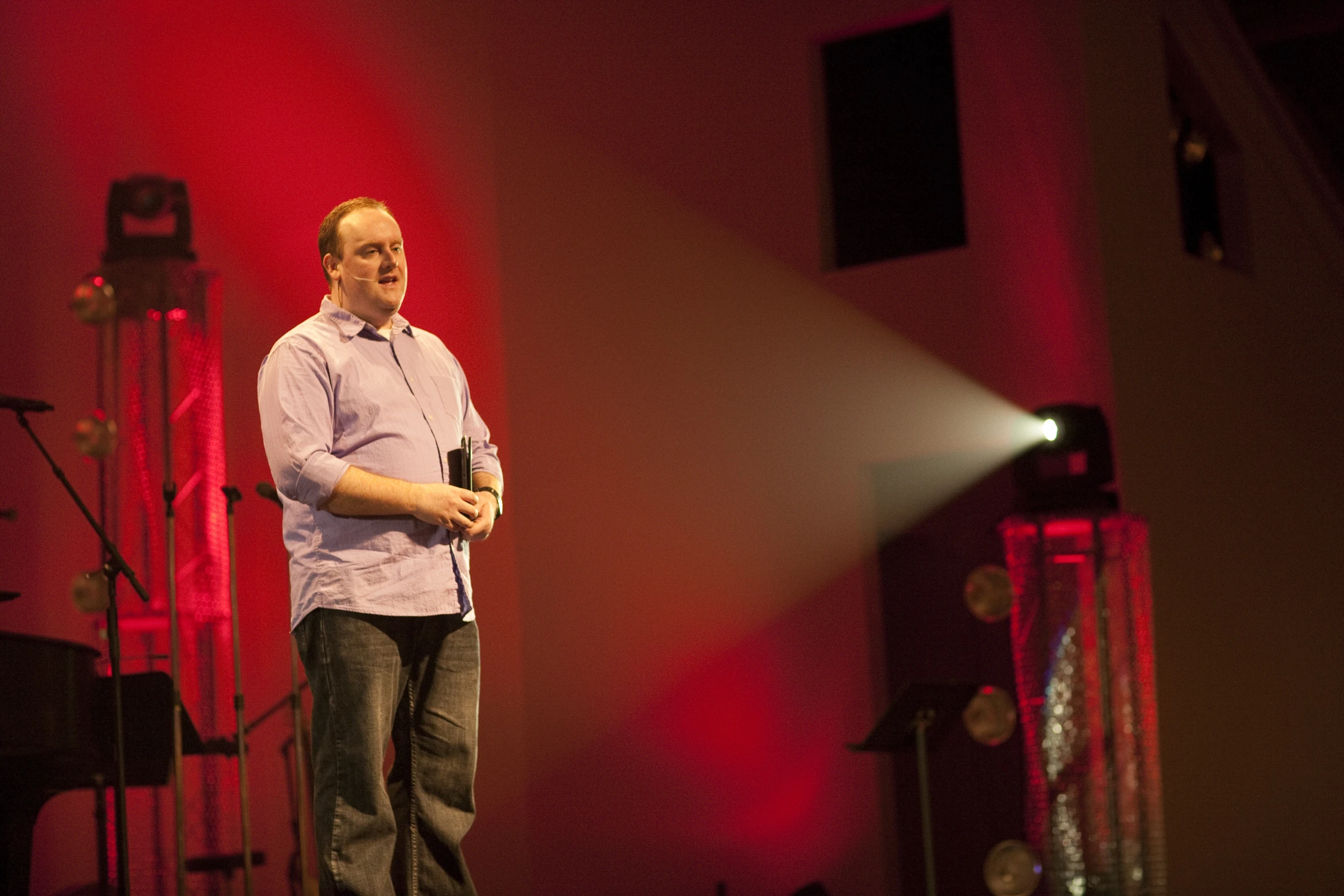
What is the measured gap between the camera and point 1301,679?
210 inches

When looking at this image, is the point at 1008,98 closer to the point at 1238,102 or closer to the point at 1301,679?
the point at 1238,102

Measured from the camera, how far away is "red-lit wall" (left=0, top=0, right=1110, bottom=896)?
4977mm

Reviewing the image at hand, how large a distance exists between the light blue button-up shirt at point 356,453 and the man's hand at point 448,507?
56mm

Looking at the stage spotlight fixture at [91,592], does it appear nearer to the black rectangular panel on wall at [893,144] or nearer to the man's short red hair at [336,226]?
the man's short red hair at [336,226]

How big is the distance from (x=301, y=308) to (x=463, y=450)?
11.5 feet

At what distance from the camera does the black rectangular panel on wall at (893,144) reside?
17.1 feet

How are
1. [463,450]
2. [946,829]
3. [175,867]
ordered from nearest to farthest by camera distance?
1. [463,450]
2. [175,867]
3. [946,829]

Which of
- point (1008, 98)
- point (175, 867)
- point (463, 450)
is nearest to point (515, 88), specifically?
point (1008, 98)

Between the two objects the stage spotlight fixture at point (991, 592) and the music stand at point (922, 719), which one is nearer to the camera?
the music stand at point (922, 719)

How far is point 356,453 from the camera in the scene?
6.86ft

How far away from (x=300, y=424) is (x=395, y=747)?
51 cm

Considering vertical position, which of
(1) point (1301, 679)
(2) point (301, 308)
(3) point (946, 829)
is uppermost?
(2) point (301, 308)

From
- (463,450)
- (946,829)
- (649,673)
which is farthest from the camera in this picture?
(649,673)

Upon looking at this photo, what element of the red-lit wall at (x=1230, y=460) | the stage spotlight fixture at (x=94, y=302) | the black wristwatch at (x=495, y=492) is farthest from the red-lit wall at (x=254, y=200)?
the black wristwatch at (x=495, y=492)
